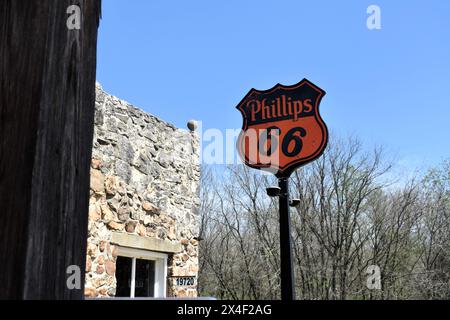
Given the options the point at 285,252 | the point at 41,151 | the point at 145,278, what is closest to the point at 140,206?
the point at 145,278

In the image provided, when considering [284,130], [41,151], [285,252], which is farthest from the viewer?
[284,130]

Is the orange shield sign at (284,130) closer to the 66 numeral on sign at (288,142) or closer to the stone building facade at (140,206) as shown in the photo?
the 66 numeral on sign at (288,142)

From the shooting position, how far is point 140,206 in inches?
253

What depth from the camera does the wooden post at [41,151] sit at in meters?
0.61

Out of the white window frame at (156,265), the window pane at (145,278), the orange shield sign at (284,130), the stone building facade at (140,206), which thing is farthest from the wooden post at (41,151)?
the window pane at (145,278)

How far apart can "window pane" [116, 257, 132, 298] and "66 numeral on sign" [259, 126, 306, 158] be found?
235 centimetres

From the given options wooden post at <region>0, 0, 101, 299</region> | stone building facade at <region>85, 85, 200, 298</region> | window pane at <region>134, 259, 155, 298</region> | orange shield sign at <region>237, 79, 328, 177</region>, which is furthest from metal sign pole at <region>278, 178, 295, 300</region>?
wooden post at <region>0, 0, 101, 299</region>

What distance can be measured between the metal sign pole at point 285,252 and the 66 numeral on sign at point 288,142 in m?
0.47

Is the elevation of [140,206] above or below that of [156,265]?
above

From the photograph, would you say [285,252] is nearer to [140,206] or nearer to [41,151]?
[140,206]

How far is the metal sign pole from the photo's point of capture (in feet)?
16.7

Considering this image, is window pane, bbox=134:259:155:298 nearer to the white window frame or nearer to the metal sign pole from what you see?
the white window frame

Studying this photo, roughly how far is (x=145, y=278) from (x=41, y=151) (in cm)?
626

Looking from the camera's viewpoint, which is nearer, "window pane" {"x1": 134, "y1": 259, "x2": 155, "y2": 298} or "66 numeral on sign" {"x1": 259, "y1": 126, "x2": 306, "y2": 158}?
"66 numeral on sign" {"x1": 259, "y1": 126, "x2": 306, "y2": 158}
